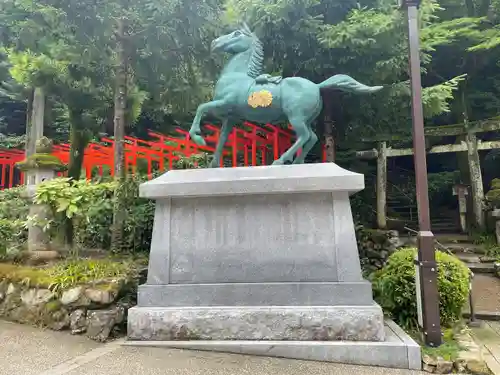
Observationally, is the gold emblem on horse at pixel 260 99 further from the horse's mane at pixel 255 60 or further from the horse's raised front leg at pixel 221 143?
the horse's raised front leg at pixel 221 143

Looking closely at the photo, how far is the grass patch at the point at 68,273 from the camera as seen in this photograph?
4.96 m

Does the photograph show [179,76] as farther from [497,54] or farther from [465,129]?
[497,54]

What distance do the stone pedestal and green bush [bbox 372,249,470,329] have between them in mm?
916

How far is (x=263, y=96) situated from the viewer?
202 inches

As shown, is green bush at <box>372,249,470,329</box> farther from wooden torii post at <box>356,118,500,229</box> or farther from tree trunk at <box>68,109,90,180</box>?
tree trunk at <box>68,109,90,180</box>

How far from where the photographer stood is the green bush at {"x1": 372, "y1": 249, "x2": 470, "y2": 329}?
4.81 meters

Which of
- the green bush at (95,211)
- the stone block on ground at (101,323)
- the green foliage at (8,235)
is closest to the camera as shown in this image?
the stone block on ground at (101,323)

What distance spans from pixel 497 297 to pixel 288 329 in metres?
5.65

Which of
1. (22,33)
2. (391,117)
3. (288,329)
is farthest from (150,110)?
(288,329)

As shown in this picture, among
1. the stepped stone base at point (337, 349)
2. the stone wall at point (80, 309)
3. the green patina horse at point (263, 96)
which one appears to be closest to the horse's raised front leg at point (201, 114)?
the green patina horse at point (263, 96)

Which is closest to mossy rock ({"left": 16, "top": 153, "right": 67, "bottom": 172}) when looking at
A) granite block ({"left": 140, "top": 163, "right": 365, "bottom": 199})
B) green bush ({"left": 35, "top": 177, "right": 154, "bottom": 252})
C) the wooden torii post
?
green bush ({"left": 35, "top": 177, "right": 154, "bottom": 252})

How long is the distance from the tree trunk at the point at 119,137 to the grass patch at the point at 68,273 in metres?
1.03

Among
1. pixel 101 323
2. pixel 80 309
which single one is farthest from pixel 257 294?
pixel 80 309

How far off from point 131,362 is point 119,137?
4083 millimetres
